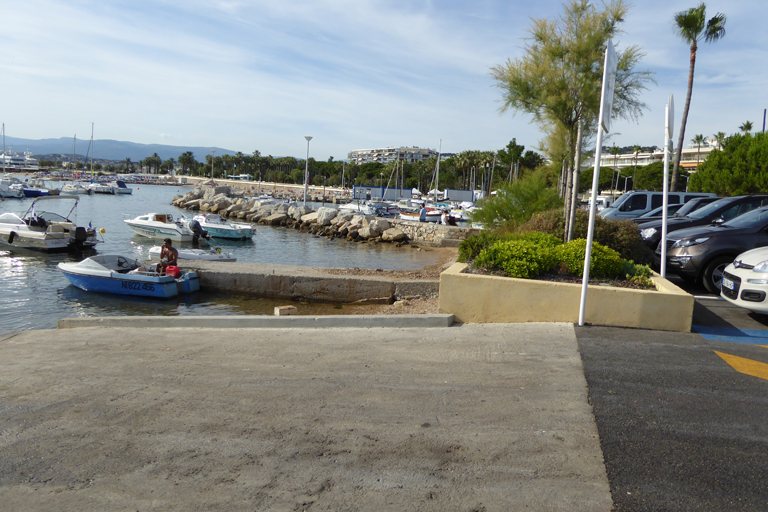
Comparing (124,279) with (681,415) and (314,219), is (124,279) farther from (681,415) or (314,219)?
(314,219)

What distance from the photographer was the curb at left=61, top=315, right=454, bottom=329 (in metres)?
7.91

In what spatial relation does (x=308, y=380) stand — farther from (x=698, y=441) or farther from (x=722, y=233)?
(x=722, y=233)

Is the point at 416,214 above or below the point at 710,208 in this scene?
below

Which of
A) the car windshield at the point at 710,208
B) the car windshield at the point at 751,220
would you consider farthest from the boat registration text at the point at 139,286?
the car windshield at the point at 710,208

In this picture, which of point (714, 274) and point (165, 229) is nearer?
point (714, 274)

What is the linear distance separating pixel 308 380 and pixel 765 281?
21.0 feet

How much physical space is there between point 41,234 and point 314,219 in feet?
78.7

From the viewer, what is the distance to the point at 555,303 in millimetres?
7570

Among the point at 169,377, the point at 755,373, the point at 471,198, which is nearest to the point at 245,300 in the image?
the point at 169,377

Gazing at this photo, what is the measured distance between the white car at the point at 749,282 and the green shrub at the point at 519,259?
2553 millimetres

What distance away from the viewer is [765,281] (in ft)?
23.8

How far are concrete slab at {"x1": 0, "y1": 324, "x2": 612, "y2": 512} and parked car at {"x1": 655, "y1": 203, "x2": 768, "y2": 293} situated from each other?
4.96 metres

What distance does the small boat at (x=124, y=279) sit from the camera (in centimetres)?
1587

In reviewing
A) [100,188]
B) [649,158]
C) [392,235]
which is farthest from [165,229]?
[649,158]
